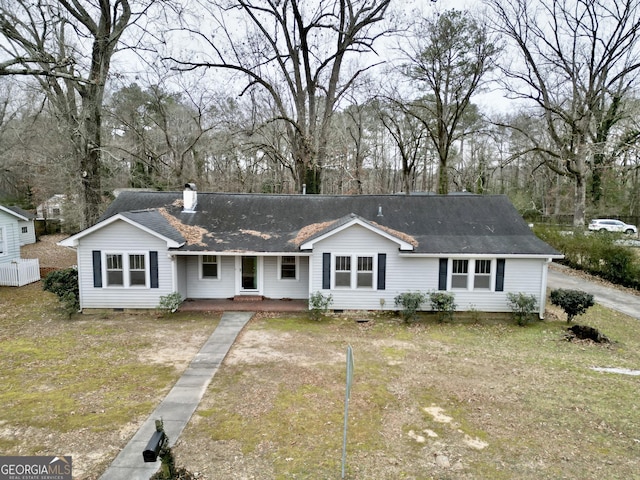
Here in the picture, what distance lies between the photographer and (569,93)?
25844mm

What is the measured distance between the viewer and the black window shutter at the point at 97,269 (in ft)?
43.4

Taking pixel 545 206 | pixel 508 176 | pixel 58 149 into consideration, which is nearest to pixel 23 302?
pixel 58 149

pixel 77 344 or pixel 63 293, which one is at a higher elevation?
pixel 63 293

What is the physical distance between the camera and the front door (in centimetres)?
1473

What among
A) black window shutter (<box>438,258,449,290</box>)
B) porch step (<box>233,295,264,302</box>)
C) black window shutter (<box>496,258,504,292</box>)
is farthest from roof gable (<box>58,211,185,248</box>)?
black window shutter (<box>496,258,504,292</box>)

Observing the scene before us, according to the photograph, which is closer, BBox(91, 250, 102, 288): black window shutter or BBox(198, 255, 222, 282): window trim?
BBox(91, 250, 102, 288): black window shutter

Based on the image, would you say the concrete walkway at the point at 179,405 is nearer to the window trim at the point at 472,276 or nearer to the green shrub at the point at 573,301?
the window trim at the point at 472,276

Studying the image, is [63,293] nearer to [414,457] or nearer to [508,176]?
[414,457]

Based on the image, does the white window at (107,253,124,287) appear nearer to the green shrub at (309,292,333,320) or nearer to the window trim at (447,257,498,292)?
the green shrub at (309,292,333,320)

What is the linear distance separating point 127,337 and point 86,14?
15.9 meters

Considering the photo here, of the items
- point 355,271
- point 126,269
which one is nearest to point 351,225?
point 355,271

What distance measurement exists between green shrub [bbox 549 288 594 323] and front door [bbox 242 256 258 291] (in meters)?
10.8

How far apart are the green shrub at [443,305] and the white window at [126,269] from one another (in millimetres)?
10349

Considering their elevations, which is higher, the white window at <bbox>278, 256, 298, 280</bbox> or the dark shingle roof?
the dark shingle roof
